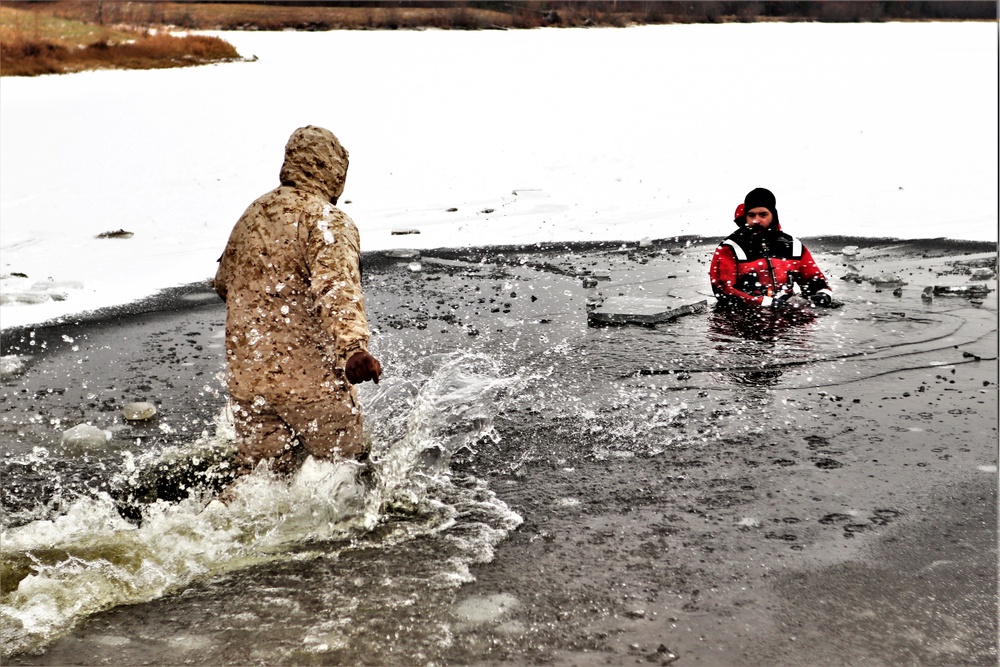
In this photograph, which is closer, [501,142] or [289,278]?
[289,278]

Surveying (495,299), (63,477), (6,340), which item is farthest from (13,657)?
(495,299)

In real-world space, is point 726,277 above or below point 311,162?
below

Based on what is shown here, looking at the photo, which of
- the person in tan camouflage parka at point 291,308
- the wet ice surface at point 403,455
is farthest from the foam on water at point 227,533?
the person in tan camouflage parka at point 291,308

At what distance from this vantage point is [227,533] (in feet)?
14.5

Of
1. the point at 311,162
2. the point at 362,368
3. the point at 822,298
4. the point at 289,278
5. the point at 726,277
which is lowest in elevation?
the point at 822,298

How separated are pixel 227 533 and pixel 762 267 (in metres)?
5.73

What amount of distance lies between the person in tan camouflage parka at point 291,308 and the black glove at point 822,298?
5336 millimetres

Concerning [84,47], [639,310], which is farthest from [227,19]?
[639,310]

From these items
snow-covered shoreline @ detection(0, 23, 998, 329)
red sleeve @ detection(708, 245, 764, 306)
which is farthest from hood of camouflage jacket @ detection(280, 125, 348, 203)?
snow-covered shoreline @ detection(0, 23, 998, 329)

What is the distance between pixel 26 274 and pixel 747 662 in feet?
31.9

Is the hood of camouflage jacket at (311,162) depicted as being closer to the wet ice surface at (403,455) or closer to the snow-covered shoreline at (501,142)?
the wet ice surface at (403,455)

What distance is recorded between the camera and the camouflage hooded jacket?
14.1 ft

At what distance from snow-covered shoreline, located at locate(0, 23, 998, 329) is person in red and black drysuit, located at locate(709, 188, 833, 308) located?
425 cm

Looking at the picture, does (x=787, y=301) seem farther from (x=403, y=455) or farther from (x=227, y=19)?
(x=227, y=19)
